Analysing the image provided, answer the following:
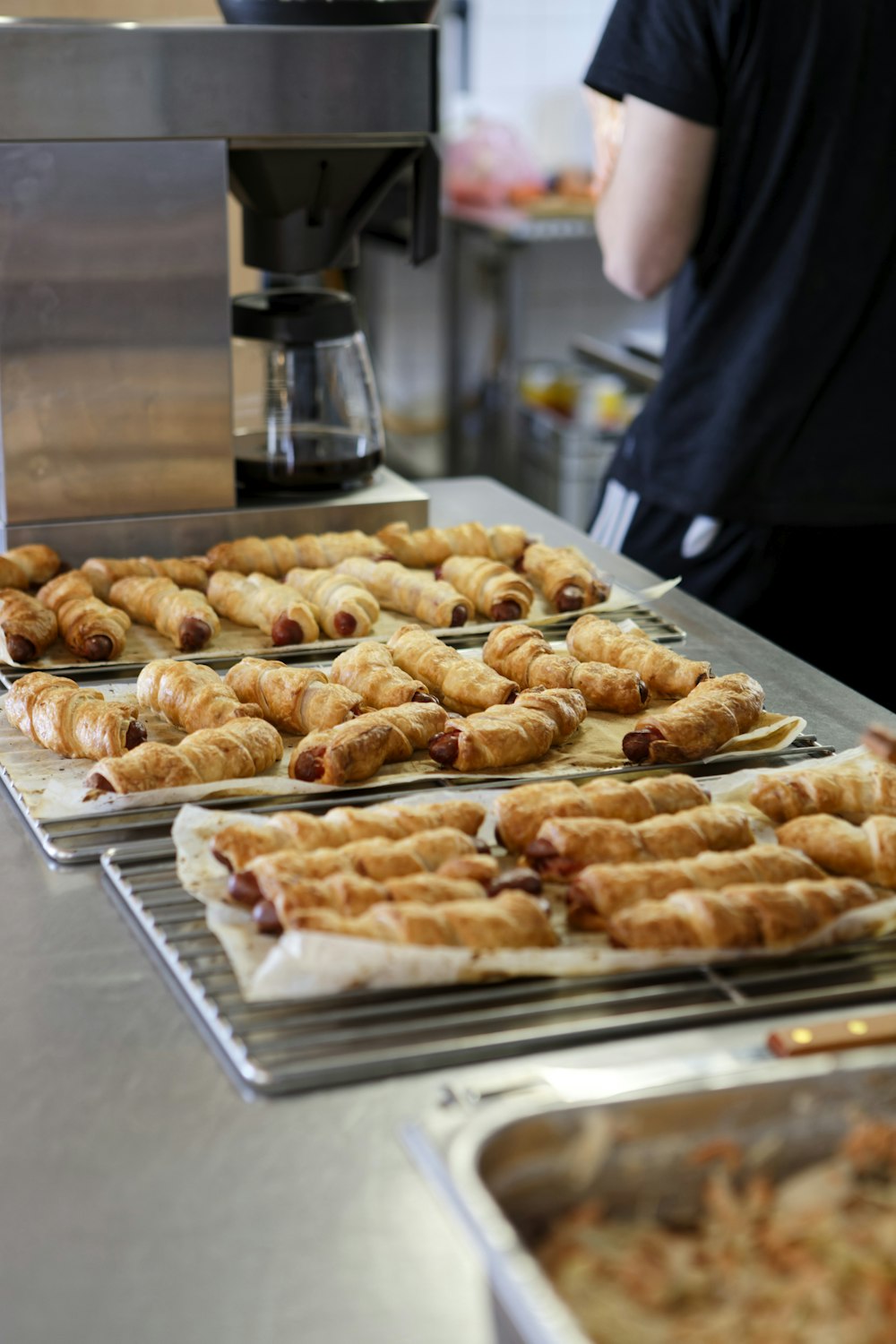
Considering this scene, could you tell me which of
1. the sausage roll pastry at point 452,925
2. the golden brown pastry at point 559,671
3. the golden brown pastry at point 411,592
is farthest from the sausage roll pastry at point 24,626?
the sausage roll pastry at point 452,925

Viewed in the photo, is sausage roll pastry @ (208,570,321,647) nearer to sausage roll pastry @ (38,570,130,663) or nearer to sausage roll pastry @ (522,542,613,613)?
sausage roll pastry @ (38,570,130,663)

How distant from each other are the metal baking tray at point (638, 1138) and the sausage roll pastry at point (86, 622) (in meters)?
0.91

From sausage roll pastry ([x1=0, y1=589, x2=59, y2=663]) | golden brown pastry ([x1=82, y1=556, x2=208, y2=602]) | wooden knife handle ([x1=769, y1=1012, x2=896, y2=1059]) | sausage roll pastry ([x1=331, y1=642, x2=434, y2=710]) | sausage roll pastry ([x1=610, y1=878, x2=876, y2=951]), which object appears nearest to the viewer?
wooden knife handle ([x1=769, y1=1012, x2=896, y2=1059])

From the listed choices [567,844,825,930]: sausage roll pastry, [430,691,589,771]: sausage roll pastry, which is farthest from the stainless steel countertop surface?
[430,691,589,771]: sausage roll pastry

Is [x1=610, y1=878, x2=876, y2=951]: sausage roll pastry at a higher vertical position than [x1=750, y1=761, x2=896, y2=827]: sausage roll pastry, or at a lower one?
higher

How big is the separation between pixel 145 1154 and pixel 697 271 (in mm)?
1689

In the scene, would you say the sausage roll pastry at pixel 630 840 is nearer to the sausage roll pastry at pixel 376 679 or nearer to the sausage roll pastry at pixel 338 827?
the sausage roll pastry at pixel 338 827

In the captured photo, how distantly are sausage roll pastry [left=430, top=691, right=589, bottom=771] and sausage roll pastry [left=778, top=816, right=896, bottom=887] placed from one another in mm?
282

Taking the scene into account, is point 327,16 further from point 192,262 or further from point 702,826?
point 702,826

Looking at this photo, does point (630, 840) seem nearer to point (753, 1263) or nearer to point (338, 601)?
point (753, 1263)

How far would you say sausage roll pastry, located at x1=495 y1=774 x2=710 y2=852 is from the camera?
3.88 ft

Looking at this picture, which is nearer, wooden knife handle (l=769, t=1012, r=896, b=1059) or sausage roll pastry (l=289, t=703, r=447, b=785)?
wooden knife handle (l=769, t=1012, r=896, b=1059)

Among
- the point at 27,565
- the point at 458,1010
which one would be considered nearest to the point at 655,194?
the point at 27,565

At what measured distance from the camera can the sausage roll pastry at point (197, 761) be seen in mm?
1270
